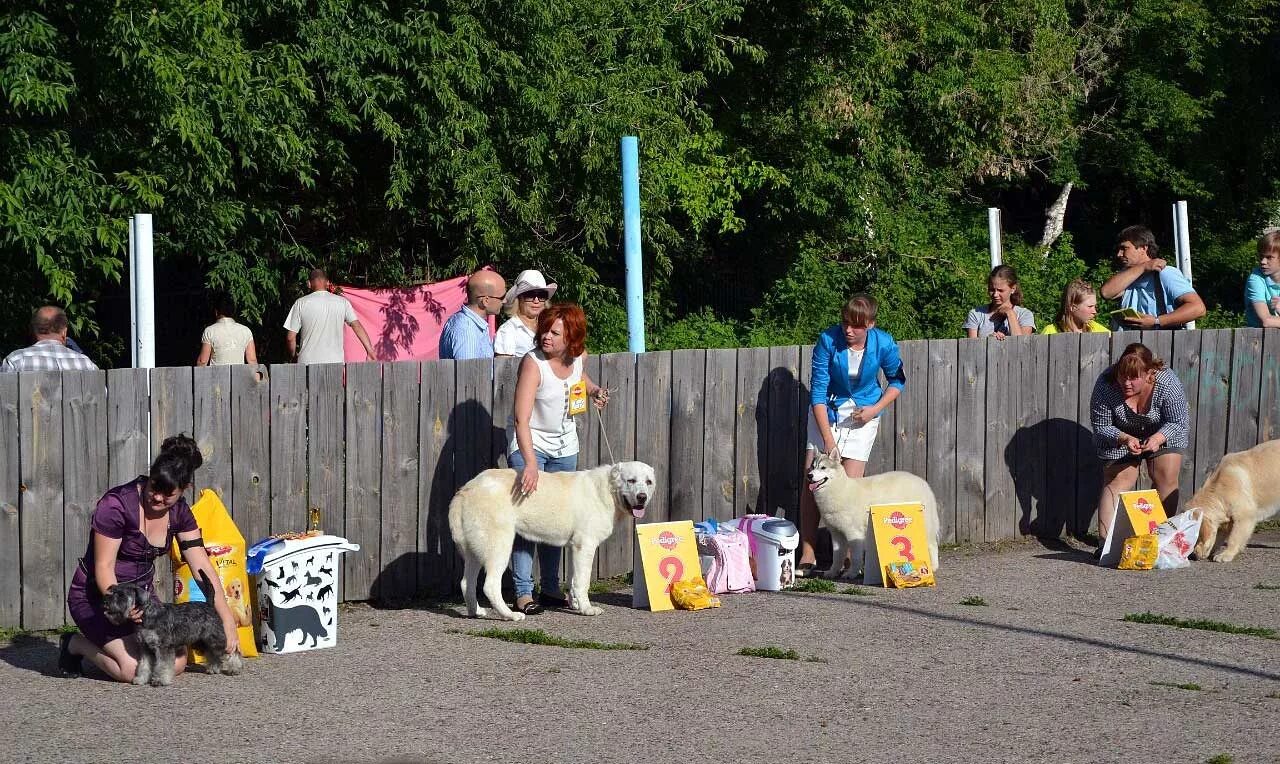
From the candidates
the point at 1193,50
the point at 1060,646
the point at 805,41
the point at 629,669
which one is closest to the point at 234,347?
the point at 629,669

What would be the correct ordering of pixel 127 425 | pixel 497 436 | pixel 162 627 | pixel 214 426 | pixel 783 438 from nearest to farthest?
pixel 162 627 < pixel 127 425 < pixel 214 426 < pixel 497 436 < pixel 783 438

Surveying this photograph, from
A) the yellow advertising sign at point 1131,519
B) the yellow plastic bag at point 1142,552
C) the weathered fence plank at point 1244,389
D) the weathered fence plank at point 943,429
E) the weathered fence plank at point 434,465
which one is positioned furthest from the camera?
the weathered fence plank at point 1244,389

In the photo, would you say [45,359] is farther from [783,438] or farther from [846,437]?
[846,437]

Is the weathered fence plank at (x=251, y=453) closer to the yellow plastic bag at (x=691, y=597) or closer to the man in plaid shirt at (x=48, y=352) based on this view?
the man in plaid shirt at (x=48, y=352)

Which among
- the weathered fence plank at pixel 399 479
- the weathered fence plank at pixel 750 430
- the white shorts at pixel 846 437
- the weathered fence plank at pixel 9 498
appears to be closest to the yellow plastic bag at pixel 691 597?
the weathered fence plank at pixel 750 430

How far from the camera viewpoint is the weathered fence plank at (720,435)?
10.4 meters

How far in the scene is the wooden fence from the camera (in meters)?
8.09

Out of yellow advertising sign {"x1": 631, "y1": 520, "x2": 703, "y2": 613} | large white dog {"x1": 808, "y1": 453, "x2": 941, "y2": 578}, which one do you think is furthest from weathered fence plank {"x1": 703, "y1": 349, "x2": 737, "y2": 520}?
yellow advertising sign {"x1": 631, "y1": 520, "x2": 703, "y2": 613}

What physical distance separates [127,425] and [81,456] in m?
0.31

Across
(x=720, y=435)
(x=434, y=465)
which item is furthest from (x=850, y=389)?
(x=434, y=465)

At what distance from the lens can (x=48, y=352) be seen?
9352 mm

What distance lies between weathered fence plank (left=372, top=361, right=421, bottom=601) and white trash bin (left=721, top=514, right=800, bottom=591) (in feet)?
7.54

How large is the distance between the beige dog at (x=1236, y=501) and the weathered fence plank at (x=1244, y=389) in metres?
2.04

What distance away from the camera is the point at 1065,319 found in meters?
12.1
